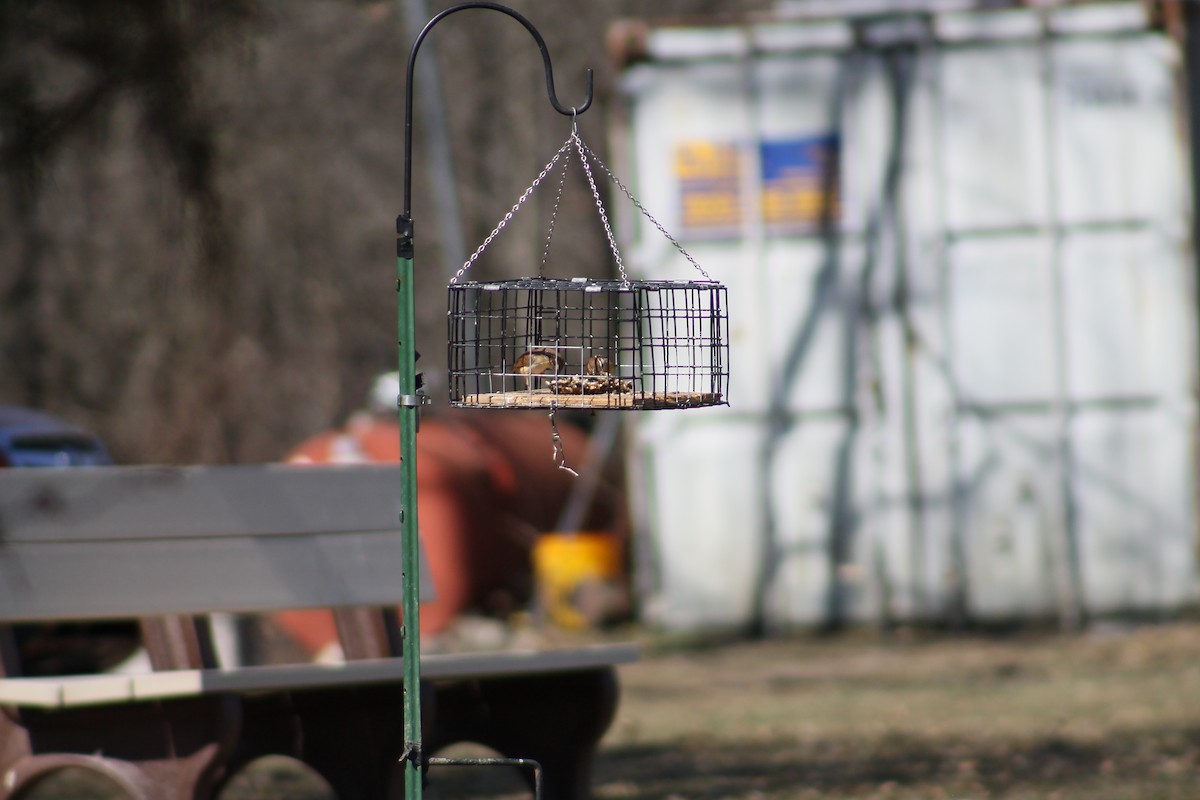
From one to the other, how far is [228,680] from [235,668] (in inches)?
21.5

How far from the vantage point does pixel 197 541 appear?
499 cm

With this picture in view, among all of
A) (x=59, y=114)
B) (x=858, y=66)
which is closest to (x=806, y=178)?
(x=858, y=66)

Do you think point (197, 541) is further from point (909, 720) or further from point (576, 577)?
point (576, 577)

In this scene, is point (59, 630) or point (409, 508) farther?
point (59, 630)

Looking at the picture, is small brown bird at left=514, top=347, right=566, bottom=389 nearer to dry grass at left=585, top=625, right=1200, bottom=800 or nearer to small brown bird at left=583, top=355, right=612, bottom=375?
small brown bird at left=583, top=355, right=612, bottom=375

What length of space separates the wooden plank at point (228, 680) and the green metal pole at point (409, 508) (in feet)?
2.72

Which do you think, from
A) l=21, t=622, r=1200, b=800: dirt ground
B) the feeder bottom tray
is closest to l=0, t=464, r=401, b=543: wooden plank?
the feeder bottom tray

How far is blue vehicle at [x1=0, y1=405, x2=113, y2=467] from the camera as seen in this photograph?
695cm

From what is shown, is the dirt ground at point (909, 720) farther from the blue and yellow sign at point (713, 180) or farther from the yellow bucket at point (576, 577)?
the blue and yellow sign at point (713, 180)

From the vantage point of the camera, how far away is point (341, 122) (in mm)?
17516

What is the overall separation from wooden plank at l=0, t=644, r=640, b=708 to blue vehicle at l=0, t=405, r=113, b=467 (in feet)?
8.37

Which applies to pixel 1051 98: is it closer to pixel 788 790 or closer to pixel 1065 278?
pixel 1065 278

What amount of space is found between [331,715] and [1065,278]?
6.66 meters

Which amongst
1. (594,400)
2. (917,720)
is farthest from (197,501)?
(917,720)
